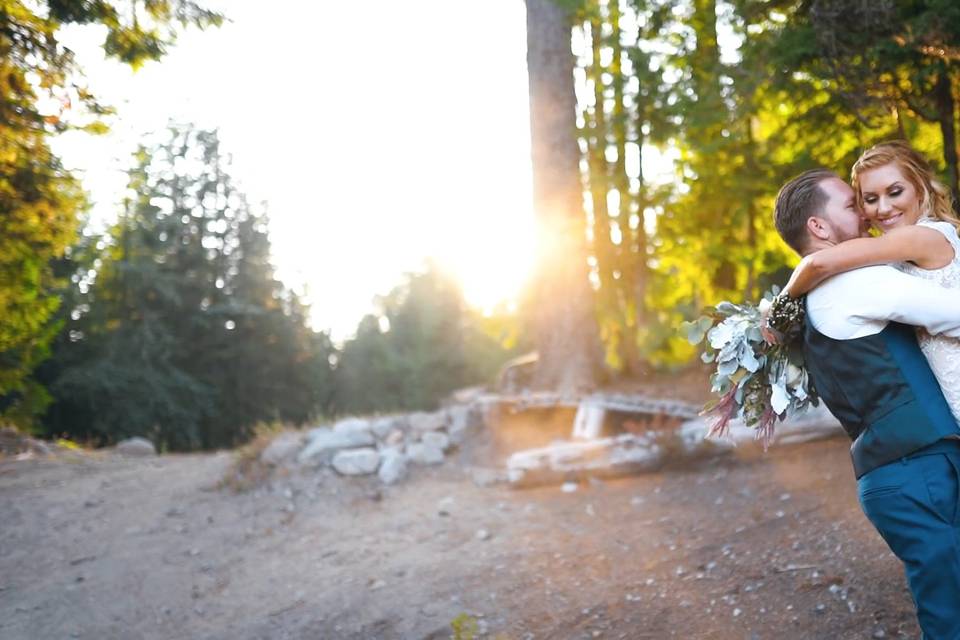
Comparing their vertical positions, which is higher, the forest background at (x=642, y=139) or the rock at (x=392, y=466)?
the forest background at (x=642, y=139)

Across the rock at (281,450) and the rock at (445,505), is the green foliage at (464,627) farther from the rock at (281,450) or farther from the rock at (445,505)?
the rock at (281,450)

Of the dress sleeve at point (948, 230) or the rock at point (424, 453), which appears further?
the rock at point (424, 453)

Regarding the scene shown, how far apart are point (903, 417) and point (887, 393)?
0.28ft

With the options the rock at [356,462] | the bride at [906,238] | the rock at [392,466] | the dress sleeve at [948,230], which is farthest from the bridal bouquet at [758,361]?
the rock at [356,462]

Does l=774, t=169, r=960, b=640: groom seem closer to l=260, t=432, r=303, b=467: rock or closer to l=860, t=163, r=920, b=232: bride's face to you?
l=860, t=163, r=920, b=232: bride's face

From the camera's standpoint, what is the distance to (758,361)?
3.14 m

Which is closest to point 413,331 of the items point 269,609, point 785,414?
point 269,609

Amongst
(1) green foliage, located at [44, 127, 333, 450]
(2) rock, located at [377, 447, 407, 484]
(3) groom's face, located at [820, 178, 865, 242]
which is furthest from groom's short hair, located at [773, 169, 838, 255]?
(1) green foliage, located at [44, 127, 333, 450]

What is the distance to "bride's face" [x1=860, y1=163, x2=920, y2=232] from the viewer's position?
2.75m

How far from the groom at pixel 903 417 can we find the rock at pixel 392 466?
6.56 meters

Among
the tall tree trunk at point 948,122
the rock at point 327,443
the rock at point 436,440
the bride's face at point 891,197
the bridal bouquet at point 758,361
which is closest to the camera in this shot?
the bride's face at point 891,197

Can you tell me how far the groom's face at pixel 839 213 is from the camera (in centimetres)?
275

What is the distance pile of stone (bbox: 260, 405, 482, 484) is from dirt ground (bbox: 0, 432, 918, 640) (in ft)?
0.71

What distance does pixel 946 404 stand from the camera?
8.35 feet
